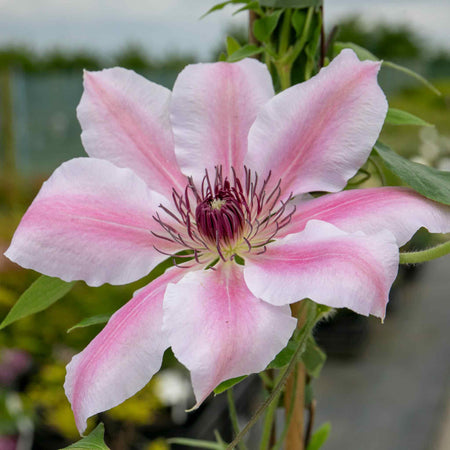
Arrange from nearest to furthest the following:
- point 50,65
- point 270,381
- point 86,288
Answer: point 270,381
point 86,288
point 50,65

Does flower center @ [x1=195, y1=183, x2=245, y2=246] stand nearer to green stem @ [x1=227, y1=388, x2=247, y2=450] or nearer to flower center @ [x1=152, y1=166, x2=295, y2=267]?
flower center @ [x1=152, y1=166, x2=295, y2=267]

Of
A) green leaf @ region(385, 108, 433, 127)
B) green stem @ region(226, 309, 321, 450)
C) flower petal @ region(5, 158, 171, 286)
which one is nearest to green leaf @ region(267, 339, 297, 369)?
green stem @ region(226, 309, 321, 450)

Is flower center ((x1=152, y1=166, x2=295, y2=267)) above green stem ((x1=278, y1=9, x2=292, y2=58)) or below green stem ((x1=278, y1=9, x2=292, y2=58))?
below

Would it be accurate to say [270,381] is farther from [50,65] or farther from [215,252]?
[50,65]

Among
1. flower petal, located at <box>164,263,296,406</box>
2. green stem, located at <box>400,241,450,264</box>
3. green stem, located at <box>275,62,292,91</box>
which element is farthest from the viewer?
green stem, located at <box>275,62,292,91</box>

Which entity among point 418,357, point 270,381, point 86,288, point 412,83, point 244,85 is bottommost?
point 412,83

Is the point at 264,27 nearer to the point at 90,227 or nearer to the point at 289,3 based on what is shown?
the point at 289,3

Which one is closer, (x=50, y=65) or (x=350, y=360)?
(x=350, y=360)

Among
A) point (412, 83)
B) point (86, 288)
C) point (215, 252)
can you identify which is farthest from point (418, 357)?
point (412, 83)
